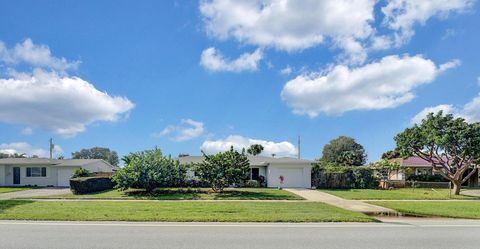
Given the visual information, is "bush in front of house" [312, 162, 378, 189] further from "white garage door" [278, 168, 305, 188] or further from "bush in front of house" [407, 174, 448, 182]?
"bush in front of house" [407, 174, 448, 182]

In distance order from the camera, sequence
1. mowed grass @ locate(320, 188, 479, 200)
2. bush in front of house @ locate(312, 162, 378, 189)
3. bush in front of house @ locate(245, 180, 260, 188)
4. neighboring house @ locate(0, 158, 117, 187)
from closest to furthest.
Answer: mowed grass @ locate(320, 188, 479, 200), bush in front of house @ locate(245, 180, 260, 188), bush in front of house @ locate(312, 162, 378, 189), neighboring house @ locate(0, 158, 117, 187)

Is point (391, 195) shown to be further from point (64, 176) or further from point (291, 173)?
point (64, 176)

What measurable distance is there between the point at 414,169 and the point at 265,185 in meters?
19.2

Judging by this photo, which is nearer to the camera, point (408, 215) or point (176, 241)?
point (176, 241)

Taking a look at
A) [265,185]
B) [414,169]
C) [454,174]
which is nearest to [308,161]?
[265,185]

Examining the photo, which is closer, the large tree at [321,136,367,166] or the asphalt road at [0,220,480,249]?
the asphalt road at [0,220,480,249]

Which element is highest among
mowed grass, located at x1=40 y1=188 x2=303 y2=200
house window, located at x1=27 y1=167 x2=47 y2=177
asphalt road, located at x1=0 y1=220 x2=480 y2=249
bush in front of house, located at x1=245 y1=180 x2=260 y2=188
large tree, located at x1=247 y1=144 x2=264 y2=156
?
large tree, located at x1=247 y1=144 x2=264 y2=156

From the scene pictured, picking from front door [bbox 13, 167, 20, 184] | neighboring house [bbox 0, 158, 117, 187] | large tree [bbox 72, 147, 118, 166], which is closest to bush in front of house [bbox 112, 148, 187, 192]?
neighboring house [bbox 0, 158, 117, 187]

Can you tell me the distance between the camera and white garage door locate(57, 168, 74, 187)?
34.9m

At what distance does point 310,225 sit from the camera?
10.5 meters

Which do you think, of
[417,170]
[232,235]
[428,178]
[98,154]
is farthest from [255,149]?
[98,154]

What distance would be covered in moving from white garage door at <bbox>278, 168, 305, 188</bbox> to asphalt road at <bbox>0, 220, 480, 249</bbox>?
21.1 metres

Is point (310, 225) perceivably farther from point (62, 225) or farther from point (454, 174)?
point (454, 174)

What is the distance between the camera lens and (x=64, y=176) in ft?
115
